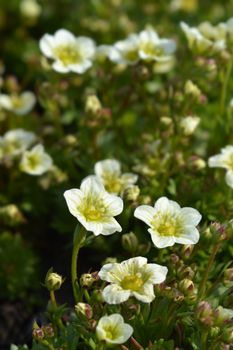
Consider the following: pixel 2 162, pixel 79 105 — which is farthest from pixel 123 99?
pixel 2 162

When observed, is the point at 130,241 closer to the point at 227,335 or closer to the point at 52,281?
the point at 52,281

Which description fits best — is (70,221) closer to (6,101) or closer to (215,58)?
(6,101)

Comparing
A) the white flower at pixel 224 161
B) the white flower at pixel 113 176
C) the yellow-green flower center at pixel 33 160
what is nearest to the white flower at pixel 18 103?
the yellow-green flower center at pixel 33 160

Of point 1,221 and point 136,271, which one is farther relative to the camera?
point 1,221

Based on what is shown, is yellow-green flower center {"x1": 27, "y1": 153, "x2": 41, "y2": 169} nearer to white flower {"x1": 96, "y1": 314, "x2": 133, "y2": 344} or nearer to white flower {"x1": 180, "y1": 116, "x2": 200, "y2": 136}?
white flower {"x1": 180, "y1": 116, "x2": 200, "y2": 136}

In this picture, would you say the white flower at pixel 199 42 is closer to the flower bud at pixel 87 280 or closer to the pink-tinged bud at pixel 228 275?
the pink-tinged bud at pixel 228 275

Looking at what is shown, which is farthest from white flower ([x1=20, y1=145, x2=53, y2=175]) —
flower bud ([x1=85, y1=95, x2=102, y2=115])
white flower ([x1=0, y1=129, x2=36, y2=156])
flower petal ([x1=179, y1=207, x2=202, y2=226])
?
flower petal ([x1=179, y1=207, x2=202, y2=226])

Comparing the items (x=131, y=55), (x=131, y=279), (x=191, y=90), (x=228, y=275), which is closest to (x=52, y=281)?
(x=131, y=279)
